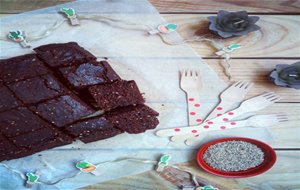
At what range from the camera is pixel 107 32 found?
1.80m

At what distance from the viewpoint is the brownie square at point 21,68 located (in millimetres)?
1574

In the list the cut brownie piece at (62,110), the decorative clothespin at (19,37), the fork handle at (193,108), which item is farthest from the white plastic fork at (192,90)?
the decorative clothespin at (19,37)

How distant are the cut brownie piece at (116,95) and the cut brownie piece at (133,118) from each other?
0.06 ft

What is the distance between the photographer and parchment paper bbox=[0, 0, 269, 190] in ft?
4.59

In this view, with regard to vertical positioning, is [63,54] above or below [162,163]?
above

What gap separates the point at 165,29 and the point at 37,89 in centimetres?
45

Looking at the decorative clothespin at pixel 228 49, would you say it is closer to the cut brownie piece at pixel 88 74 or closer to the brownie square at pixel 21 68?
the cut brownie piece at pixel 88 74

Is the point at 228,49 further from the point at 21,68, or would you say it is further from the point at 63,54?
the point at 21,68

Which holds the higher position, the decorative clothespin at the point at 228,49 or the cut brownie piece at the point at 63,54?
the cut brownie piece at the point at 63,54

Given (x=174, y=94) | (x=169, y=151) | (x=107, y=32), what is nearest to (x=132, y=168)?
(x=169, y=151)

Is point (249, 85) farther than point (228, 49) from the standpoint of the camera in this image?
No

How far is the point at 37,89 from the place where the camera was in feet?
5.04

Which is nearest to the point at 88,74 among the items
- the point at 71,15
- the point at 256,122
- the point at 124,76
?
the point at 124,76

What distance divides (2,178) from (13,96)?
22 centimetres
